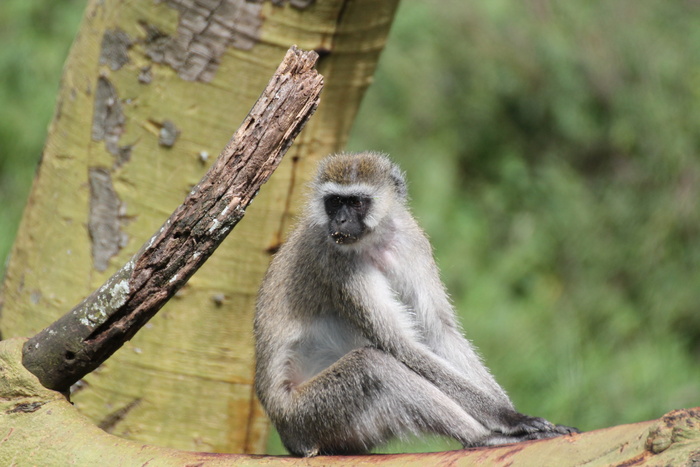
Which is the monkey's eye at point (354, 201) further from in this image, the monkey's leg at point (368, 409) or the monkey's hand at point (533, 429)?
the monkey's hand at point (533, 429)

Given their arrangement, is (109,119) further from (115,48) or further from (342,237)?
(342,237)

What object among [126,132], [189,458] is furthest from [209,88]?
[189,458]

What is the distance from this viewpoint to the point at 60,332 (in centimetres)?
326

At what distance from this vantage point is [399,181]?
441 centimetres

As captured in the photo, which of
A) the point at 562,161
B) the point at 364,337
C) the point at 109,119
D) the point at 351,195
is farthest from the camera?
the point at 562,161

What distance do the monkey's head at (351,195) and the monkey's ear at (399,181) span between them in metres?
0.01

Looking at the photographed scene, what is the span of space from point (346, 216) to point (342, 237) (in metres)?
0.11

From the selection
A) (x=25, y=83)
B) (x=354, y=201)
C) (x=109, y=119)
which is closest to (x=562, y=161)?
(x=25, y=83)

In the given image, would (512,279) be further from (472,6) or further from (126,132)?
(126,132)

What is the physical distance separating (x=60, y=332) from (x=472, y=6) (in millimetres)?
8363

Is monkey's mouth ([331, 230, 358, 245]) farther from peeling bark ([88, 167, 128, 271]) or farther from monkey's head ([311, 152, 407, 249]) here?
peeling bark ([88, 167, 128, 271])

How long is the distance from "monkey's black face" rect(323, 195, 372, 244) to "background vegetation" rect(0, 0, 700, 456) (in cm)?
348

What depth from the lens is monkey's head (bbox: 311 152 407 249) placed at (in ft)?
13.4

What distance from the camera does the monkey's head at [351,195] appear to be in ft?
13.4
